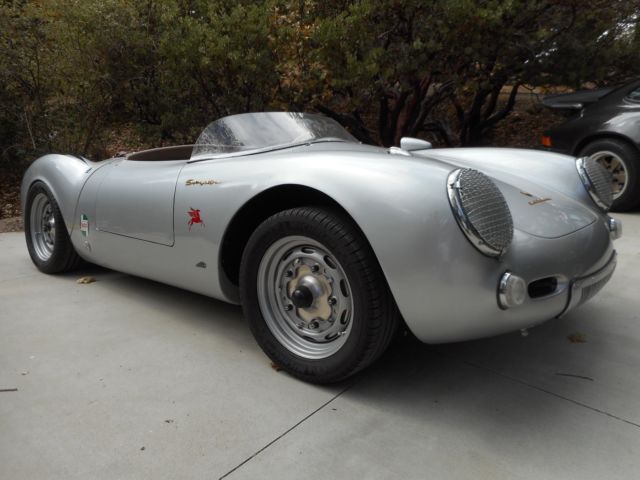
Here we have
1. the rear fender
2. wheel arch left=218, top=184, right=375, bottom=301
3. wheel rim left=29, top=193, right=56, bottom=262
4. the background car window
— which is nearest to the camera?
wheel arch left=218, top=184, right=375, bottom=301

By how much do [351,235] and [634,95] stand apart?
16.1 ft

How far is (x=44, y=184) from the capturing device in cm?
360

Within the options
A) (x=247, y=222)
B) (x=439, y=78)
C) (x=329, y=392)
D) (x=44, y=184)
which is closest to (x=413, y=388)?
(x=329, y=392)

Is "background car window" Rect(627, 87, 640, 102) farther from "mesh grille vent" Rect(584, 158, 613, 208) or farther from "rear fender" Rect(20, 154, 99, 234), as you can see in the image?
"rear fender" Rect(20, 154, 99, 234)

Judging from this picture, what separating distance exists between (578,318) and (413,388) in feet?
4.01

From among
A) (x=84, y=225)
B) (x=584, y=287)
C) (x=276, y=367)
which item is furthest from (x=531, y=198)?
(x=84, y=225)

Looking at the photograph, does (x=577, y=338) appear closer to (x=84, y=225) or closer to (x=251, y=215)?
(x=251, y=215)

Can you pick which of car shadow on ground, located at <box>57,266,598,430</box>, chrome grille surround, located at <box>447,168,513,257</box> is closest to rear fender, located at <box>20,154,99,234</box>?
car shadow on ground, located at <box>57,266,598,430</box>

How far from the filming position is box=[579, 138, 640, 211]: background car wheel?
500cm

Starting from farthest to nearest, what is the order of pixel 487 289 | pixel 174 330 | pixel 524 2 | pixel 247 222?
pixel 524 2
pixel 174 330
pixel 247 222
pixel 487 289

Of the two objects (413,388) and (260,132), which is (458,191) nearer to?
(413,388)

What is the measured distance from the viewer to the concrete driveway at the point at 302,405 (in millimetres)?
1647

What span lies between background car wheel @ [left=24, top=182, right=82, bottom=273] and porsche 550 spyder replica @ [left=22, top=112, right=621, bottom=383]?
0.61 metres

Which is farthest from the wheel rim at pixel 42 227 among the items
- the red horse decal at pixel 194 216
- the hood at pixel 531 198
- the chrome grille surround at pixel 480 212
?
the chrome grille surround at pixel 480 212
